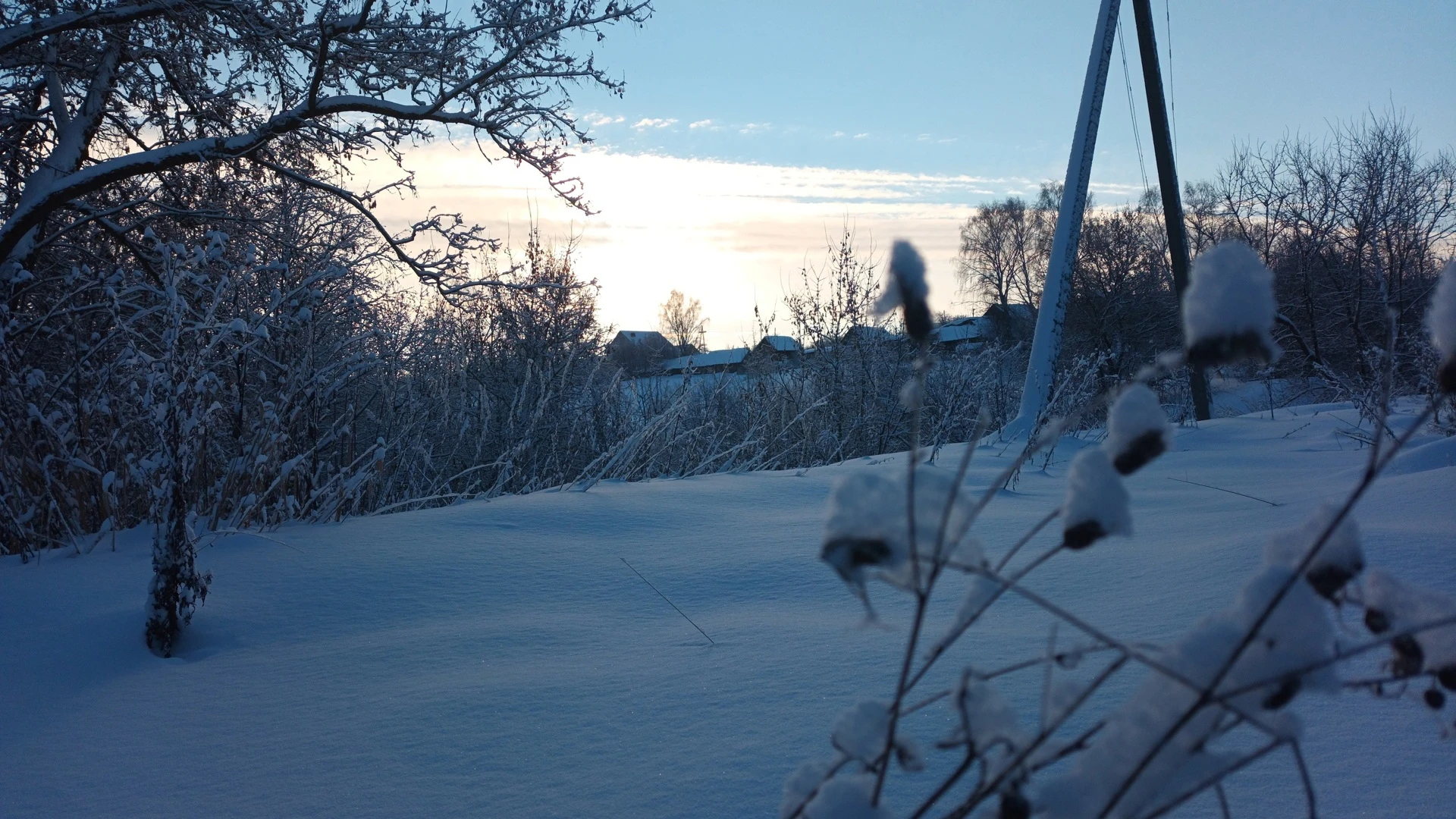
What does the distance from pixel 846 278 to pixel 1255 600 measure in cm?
939

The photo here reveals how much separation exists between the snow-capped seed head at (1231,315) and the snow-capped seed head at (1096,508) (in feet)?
0.31

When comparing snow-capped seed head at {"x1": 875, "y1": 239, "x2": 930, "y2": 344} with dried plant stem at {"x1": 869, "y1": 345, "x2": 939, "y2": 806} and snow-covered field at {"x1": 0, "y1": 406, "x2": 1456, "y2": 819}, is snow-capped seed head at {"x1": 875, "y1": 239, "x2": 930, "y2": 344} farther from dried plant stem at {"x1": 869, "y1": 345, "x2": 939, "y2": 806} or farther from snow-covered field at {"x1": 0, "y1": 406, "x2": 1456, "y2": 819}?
snow-covered field at {"x1": 0, "y1": 406, "x2": 1456, "y2": 819}

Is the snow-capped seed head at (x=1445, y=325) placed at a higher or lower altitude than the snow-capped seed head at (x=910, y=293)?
lower

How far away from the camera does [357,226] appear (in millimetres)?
7023

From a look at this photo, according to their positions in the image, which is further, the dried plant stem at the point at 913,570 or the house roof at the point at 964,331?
the house roof at the point at 964,331

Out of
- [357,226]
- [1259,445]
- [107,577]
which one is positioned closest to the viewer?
[107,577]

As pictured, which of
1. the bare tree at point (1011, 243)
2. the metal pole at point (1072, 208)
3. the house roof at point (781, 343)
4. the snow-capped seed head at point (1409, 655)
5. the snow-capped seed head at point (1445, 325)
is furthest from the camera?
the bare tree at point (1011, 243)

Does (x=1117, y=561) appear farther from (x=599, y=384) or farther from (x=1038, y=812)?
(x=599, y=384)

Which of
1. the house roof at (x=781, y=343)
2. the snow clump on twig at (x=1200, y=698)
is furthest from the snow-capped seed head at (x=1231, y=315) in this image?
the house roof at (x=781, y=343)

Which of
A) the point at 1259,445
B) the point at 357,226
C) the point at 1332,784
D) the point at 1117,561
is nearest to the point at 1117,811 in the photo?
the point at 1332,784

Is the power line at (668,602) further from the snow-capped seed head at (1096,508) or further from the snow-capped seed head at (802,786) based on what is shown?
the snow-capped seed head at (1096,508)

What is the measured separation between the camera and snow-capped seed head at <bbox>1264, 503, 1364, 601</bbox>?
59 centimetres

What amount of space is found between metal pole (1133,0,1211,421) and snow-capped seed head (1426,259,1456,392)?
10819mm

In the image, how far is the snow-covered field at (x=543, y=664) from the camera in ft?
4.41
